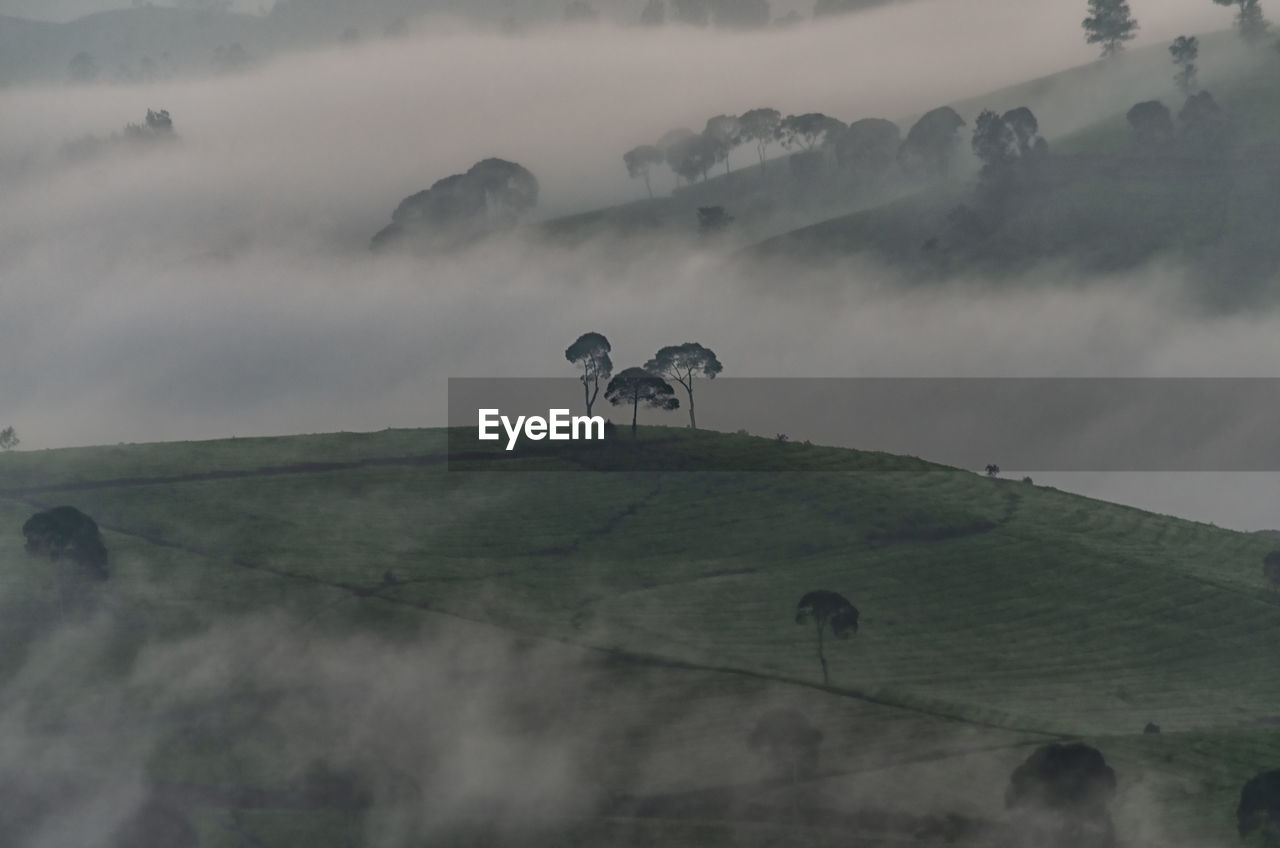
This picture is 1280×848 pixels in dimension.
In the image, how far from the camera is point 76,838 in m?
119

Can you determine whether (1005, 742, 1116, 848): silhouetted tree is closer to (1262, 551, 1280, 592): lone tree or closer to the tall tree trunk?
the tall tree trunk

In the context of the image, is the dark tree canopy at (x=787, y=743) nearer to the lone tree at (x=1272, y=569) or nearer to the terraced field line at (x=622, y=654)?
the terraced field line at (x=622, y=654)

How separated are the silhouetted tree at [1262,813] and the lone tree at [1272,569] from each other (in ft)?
229

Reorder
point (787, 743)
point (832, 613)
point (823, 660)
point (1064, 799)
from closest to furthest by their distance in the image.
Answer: point (1064, 799)
point (787, 743)
point (823, 660)
point (832, 613)

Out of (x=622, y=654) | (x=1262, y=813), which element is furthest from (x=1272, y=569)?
(x=622, y=654)

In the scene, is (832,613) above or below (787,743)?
above

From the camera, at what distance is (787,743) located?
416 ft

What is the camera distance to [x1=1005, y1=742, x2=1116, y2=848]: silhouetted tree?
11338cm

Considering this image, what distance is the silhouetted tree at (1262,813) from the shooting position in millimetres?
114125

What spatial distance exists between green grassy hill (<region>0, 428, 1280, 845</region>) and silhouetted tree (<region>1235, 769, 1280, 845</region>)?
165cm

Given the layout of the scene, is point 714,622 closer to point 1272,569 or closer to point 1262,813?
point 1262,813

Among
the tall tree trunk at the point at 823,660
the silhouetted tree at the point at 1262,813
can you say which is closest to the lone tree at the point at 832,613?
the tall tree trunk at the point at 823,660

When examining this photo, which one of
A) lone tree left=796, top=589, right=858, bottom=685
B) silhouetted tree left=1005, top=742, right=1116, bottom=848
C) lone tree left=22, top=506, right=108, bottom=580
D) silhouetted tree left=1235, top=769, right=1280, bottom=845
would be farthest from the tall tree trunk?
lone tree left=22, top=506, right=108, bottom=580

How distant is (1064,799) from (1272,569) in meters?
78.9
